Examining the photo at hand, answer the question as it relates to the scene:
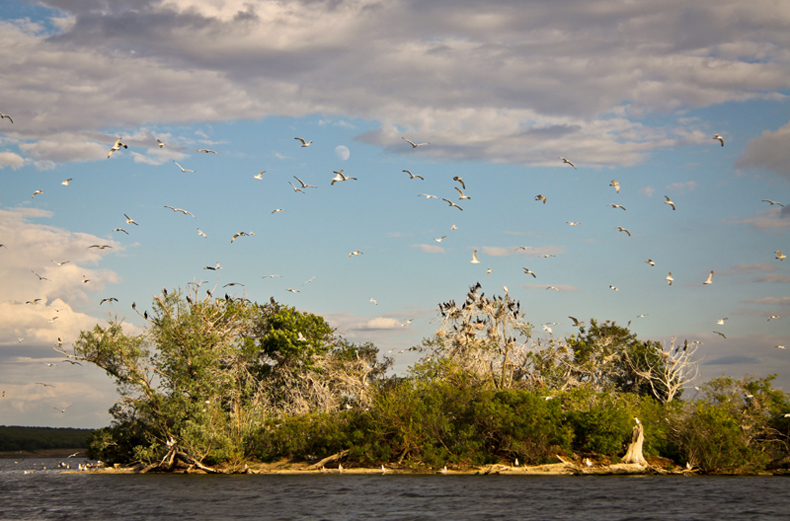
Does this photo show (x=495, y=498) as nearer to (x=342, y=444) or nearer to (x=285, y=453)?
(x=342, y=444)

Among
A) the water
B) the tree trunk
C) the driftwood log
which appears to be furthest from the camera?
the driftwood log

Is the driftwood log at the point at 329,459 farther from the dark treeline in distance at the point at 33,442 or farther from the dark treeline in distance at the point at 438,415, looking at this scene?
the dark treeline in distance at the point at 33,442

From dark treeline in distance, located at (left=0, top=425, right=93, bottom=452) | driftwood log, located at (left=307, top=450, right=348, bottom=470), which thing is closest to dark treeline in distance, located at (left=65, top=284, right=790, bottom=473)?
driftwood log, located at (left=307, top=450, right=348, bottom=470)

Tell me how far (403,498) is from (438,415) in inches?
534

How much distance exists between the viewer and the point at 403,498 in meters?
37.2

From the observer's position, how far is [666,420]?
53.5 m

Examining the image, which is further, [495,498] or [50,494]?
[50,494]

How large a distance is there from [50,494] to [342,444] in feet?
62.7

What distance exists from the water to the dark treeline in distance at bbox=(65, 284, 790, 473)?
2298mm

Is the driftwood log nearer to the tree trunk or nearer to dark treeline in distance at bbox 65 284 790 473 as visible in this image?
dark treeline in distance at bbox 65 284 790 473

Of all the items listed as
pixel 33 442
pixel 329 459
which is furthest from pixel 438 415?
pixel 33 442

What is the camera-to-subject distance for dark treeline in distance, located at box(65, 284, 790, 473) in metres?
49.2

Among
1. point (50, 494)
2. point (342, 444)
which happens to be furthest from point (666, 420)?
point (50, 494)

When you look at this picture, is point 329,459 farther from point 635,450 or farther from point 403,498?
point 635,450
